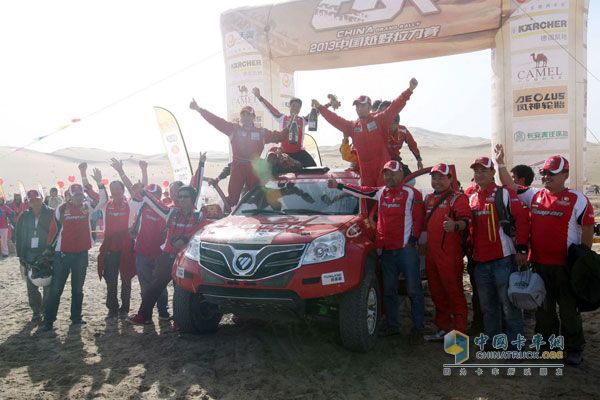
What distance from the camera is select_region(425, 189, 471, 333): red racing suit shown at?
472cm

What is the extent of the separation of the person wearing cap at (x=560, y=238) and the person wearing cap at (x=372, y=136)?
2.09 m

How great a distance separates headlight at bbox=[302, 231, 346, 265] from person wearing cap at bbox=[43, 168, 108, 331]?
11.4 feet

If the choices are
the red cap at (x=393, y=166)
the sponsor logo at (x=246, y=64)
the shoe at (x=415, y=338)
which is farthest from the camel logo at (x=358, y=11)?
the shoe at (x=415, y=338)

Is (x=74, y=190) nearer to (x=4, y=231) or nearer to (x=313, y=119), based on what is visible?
(x=313, y=119)

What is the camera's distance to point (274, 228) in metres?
4.59

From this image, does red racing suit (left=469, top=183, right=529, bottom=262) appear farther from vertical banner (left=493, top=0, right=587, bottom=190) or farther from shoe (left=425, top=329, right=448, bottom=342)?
vertical banner (left=493, top=0, right=587, bottom=190)

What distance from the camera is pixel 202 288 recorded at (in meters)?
4.50

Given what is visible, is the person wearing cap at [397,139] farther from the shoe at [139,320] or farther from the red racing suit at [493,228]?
the shoe at [139,320]

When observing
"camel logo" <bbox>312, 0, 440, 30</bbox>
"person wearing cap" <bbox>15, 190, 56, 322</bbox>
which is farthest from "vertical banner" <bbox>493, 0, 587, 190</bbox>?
"person wearing cap" <bbox>15, 190, 56, 322</bbox>

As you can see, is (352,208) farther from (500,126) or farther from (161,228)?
(500,126)

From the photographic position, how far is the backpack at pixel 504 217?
175 inches

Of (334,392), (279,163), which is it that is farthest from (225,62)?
(334,392)

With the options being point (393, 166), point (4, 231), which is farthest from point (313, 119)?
point (4, 231)

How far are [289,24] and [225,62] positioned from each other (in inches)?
70.4
